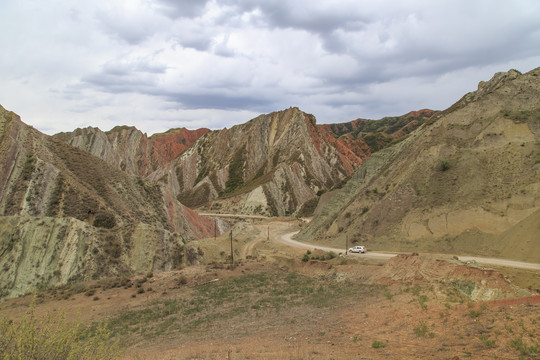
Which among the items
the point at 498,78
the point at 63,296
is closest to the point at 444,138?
the point at 498,78

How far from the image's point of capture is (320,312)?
17.2 m

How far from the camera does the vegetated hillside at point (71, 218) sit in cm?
2498

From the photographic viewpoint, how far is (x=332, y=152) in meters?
112

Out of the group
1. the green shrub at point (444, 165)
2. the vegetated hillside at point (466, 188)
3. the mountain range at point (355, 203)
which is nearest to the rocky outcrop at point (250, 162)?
the mountain range at point (355, 203)

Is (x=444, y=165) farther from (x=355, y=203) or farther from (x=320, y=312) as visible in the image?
(x=320, y=312)

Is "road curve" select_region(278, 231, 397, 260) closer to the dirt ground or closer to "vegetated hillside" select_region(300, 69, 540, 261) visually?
"vegetated hillside" select_region(300, 69, 540, 261)

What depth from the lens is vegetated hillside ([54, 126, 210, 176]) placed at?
124 metres

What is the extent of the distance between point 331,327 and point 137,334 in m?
8.71

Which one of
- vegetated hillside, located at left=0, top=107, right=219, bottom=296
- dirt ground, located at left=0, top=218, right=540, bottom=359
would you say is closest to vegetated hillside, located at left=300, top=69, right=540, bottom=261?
dirt ground, located at left=0, top=218, right=540, bottom=359

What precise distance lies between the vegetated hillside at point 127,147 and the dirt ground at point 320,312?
353 ft

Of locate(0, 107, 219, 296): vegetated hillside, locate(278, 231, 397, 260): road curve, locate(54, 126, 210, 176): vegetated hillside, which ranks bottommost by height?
locate(278, 231, 397, 260): road curve

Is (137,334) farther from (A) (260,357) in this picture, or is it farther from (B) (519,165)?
(B) (519,165)

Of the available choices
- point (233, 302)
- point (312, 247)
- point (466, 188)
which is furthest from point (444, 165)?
point (233, 302)

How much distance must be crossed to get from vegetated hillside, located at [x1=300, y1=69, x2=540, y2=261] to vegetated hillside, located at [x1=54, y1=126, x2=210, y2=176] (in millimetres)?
100594
